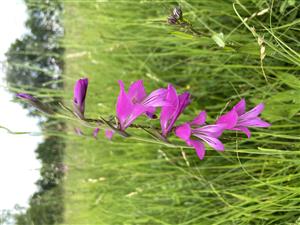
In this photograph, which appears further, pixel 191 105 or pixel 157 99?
pixel 191 105

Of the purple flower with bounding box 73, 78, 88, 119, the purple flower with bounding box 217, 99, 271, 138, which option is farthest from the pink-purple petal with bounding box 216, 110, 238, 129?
the purple flower with bounding box 73, 78, 88, 119

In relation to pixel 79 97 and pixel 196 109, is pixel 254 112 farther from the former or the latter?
pixel 196 109

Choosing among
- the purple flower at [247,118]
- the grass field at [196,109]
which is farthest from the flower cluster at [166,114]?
the grass field at [196,109]

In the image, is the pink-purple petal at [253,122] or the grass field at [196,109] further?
the grass field at [196,109]

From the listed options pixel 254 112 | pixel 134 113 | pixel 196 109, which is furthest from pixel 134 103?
pixel 196 109

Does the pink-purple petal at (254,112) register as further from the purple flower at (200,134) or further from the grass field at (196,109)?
the grass field at (196,109)

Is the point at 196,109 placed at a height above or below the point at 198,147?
below

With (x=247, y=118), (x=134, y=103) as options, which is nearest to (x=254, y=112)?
(x=247, y=118)
